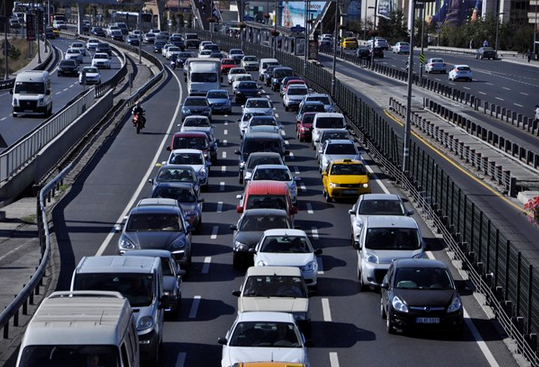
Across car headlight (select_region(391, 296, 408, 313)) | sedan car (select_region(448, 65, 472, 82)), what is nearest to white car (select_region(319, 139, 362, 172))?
car headlight (select_region(391, 296, 408, 313))

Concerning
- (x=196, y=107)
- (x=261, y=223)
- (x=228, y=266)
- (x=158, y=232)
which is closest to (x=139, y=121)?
(x=196, y=107)

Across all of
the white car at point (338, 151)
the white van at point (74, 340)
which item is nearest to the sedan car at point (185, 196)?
the white car at point (338, 151)

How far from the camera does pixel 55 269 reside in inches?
1161

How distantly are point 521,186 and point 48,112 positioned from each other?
3520 centimetres

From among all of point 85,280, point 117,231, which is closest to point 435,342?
point 85,280

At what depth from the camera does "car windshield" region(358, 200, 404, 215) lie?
3316cm

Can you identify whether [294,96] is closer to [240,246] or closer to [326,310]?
[240,246]

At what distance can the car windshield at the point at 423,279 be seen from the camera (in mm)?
23844

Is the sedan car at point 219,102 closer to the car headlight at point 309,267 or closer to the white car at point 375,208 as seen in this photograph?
the white car at point 375,208

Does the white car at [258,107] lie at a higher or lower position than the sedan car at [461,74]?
higher

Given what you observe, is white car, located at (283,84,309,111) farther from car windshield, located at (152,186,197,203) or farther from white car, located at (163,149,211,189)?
car windshield, located at (152,186,197,203)

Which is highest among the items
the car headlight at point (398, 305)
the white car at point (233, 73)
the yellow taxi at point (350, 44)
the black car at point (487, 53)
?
the car headlight at point (398, 305)

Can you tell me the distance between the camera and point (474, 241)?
29547 millimetres

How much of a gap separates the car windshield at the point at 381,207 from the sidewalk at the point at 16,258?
30.7ft
